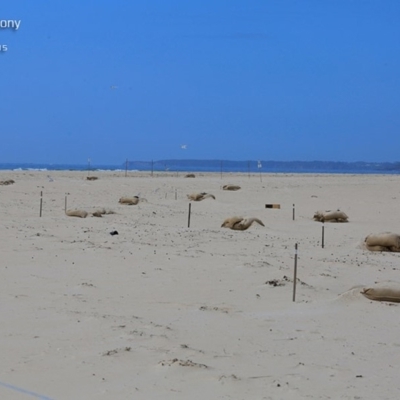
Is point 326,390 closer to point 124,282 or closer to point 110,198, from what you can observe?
point 124,282

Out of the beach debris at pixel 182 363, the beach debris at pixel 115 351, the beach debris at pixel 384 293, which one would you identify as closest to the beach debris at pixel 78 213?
the beach debris at pixel 384 293

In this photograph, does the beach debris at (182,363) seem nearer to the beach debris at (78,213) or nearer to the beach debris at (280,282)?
the beach debris at (280,282)

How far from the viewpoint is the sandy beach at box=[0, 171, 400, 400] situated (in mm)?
5641

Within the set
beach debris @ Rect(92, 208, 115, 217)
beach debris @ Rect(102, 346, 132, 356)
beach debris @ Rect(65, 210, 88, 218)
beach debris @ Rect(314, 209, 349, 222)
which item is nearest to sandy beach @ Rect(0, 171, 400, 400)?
beach debris @ Rect(102, 346, 132, 356)

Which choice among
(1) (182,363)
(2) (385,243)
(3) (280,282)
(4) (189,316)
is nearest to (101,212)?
(2) (385,243)

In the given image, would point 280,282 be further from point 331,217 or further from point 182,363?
point 331,217

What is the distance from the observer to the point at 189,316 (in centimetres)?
796

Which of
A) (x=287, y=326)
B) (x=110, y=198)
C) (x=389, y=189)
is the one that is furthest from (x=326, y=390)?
(x=389, y=189)

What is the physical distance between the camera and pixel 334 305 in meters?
8.59

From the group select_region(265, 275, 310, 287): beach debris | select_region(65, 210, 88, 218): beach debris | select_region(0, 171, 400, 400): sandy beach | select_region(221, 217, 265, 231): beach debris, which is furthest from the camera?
select_region(65, 210, 88, 218): beach debris

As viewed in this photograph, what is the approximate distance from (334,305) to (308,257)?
3887 mm

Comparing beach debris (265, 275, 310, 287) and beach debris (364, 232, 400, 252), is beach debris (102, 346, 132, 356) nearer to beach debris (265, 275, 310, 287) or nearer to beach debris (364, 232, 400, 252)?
beach debris (265, 275, 310, 287)

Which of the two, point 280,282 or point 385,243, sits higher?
point 385,243

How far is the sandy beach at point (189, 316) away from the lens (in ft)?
18.5
